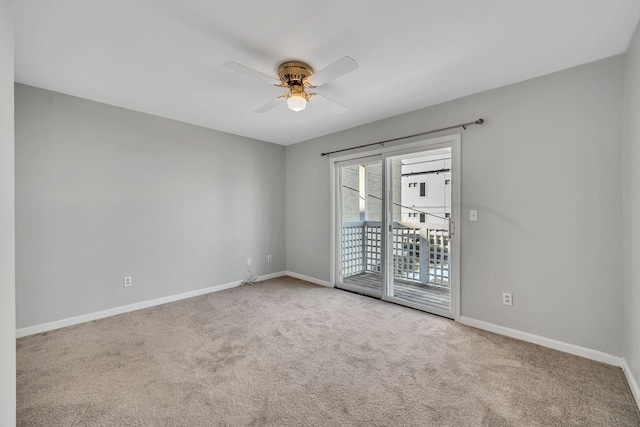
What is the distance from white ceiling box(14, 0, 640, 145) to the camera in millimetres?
1635

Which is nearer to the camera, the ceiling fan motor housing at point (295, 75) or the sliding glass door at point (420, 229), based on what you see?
the ceiling fan motor housing at point (295, 75)

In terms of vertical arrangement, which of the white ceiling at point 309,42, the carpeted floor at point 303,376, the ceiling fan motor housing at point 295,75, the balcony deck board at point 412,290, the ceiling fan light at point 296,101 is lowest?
the carpeted floor at point 303,376

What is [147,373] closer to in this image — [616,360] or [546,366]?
[546,366]

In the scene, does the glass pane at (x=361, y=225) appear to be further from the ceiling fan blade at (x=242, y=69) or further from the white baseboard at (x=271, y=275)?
the ceiling fan blade at (x=242, y=69)

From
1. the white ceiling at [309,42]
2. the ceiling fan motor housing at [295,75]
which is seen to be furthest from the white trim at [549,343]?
the ceiling fan motor housing at [295,75]

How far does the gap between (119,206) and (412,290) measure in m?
3.99

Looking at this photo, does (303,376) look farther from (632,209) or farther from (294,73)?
(632,209)

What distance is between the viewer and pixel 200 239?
388 cm

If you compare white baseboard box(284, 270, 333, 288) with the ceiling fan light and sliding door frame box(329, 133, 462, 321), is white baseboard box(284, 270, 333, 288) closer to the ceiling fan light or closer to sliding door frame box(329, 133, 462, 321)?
sliding door frame box(329, 133, 462, 321)

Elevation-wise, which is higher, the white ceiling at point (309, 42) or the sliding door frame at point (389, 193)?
the white ceiling at point (309, 42)

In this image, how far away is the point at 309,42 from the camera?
6.40 feet

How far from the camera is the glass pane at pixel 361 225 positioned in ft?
13.9

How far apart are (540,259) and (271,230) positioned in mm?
3633

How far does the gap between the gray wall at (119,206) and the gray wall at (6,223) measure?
2018 mm
